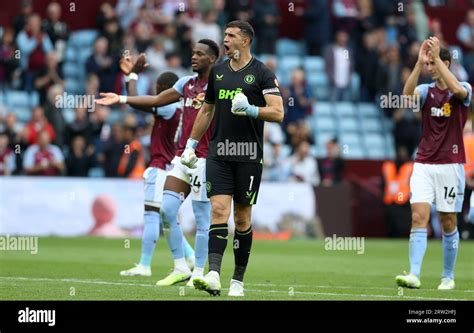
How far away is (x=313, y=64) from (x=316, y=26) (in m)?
1.26

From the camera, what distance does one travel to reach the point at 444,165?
15352 mm

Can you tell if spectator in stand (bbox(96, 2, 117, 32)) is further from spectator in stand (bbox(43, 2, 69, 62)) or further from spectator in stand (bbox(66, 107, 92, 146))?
spectator in stand (bbox(66, 107, 92, 146))

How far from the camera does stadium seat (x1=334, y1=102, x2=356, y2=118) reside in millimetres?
33219

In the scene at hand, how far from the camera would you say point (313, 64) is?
34.0m

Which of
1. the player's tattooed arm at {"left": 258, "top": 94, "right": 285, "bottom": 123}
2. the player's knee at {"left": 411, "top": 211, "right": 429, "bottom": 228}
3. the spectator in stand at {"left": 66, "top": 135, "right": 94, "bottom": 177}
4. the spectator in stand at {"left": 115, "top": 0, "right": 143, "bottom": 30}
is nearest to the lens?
the player's tattooed arm at {"left": 258, "top": 94, "right": 285, "bottom": 123}

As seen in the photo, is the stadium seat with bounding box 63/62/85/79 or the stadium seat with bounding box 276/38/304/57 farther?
the stadium seat with bounding box 276/38/304/57

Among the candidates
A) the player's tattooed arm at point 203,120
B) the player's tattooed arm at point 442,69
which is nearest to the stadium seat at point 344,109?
the player's tattooed arm at point 442,69

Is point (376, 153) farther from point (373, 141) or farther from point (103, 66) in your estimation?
point (103, 66)

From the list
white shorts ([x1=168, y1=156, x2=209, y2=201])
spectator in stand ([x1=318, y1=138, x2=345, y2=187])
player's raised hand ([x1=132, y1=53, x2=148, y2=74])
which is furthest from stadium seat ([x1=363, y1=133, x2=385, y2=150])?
white shorts ([x1=168, y1=156, x2=209, y2=201])

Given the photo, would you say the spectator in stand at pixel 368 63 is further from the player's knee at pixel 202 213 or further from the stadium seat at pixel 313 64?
the player's knee at pixel 202 213

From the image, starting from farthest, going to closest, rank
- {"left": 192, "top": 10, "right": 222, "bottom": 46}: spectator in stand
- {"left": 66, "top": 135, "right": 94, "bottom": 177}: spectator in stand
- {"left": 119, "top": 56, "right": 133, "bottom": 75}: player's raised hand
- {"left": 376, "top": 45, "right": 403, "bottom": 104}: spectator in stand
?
{"left": 376, "top": 45, "right": 403, "bottom": 104}: spectator in stand, {"left": 192, "top": 10, "right": 222, "bottom": 46}: spectator in stand, {"left": 66, "top": 135, "right": 94, "bottom": 177}: spectator in stand, {"left": 119, "top": 56, "right": 133, "bottom": 75}: player's raised hand

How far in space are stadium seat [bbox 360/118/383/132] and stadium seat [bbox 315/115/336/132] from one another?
0.97 m
